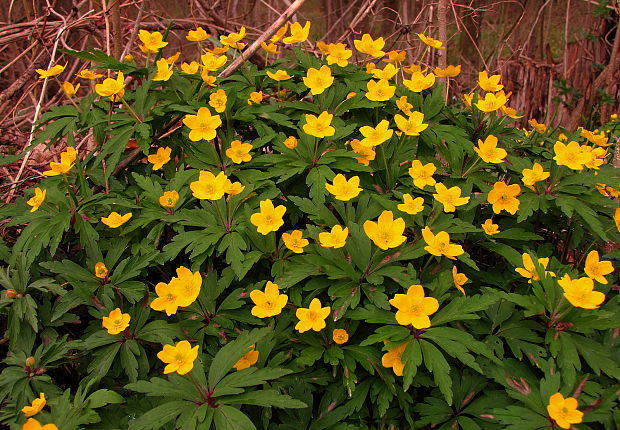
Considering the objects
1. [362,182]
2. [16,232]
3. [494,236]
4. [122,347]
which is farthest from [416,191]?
[16,232]

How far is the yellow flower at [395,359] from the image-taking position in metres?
1.69

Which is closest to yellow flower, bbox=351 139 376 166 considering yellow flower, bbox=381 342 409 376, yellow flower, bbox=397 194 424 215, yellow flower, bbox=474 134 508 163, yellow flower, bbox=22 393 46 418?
yellow flower, bbox=397 194 424 215

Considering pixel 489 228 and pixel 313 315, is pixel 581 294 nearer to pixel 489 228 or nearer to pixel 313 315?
pixel 489 228

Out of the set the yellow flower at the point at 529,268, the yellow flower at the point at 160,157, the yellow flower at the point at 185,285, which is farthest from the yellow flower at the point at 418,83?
the yellow flower at the point at 185,285

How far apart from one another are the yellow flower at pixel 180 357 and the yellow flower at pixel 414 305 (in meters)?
0.66

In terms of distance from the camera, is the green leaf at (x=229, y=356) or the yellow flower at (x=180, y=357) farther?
the green leaf at (x=229, y=356)

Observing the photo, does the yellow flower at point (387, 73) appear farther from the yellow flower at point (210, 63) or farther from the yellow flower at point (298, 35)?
the yellow flower at point (210, 63)

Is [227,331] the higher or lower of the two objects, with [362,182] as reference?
lower

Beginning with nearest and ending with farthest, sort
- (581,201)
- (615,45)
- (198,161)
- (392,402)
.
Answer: (392,402), (581,201), (198,161), (615,45)

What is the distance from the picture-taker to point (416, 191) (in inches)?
82.3

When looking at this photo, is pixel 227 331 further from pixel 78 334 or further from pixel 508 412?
pixel 508 412

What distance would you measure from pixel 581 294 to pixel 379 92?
3.78ft

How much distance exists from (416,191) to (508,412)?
892 millimetres

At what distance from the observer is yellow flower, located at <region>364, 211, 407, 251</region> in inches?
70.6
